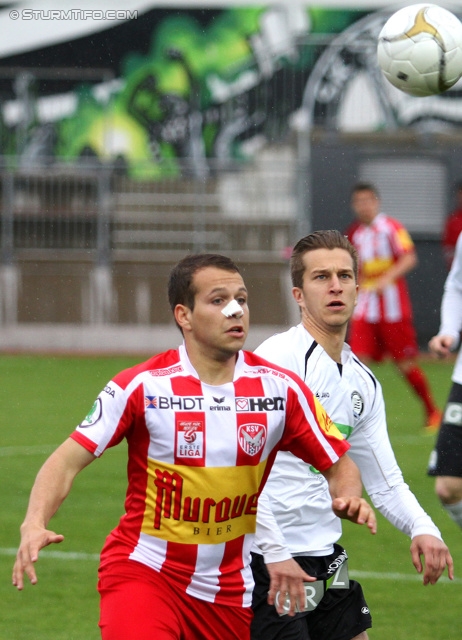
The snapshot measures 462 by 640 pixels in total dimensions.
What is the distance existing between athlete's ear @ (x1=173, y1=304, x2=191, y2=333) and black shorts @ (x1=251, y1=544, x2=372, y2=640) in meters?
0.88

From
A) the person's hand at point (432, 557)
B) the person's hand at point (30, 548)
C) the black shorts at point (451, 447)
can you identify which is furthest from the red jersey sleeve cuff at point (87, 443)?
the black shorts at point (451, 447)

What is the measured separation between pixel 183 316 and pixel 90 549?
324 cm

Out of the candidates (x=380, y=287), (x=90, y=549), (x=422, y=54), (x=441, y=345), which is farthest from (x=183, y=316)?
(x=380, y=287)

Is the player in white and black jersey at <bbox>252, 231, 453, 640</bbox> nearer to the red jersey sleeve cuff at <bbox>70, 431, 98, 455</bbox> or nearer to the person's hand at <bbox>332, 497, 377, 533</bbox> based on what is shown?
the person's hand at <bbox>332, 497, 377, 533</bbox>

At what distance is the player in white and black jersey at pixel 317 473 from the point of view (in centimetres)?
412

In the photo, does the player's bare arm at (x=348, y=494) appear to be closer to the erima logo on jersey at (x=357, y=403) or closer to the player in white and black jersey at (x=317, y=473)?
the player in white and black jersey at (x=317, y=473)

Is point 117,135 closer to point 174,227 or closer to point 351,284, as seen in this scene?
point 174,227

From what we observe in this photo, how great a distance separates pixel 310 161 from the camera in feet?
63.3

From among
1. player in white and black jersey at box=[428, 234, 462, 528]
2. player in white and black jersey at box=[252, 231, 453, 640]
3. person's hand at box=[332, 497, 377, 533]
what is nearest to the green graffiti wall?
player in white and black jersey at box=[428, 234, 462, 528]

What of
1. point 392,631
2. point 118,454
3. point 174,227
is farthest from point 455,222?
point 392,631

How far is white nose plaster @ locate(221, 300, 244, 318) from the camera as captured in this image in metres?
3.71

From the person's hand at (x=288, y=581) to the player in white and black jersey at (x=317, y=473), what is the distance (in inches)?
9.3

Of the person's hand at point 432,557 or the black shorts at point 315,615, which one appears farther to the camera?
the black shorts at point 315,615

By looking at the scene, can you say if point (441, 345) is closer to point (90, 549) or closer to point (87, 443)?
point (90, 549)
